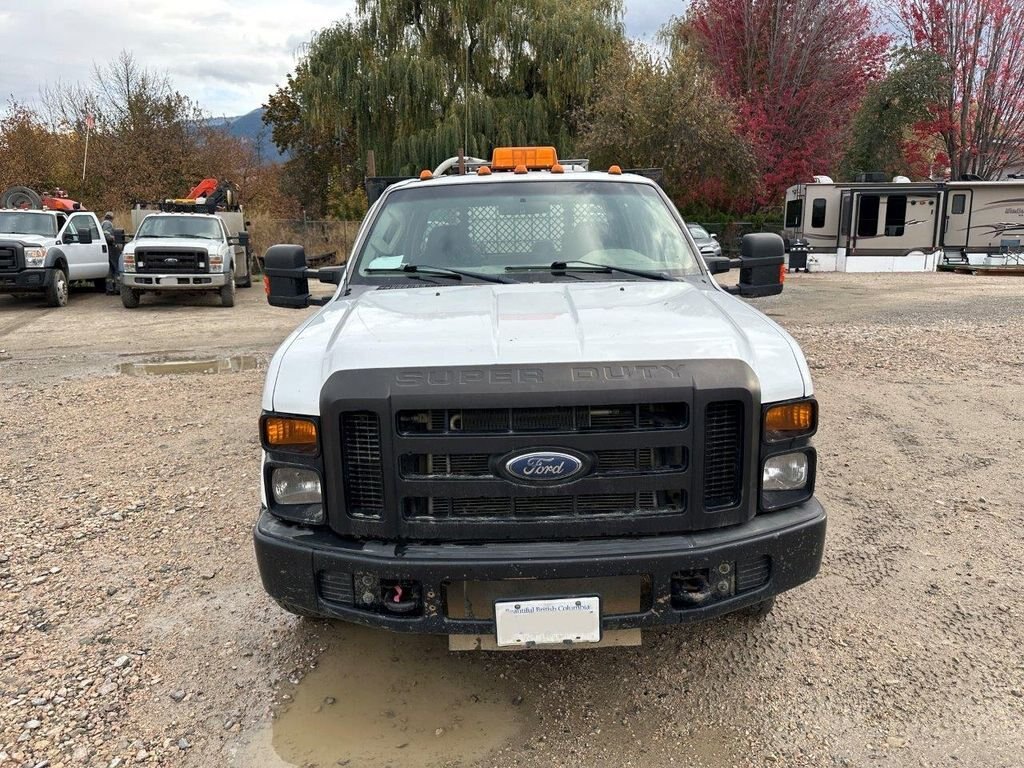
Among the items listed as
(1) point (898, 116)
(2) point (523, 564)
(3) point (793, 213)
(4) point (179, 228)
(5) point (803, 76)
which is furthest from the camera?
(5) point (803, 76)

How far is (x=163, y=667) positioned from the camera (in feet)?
10.8

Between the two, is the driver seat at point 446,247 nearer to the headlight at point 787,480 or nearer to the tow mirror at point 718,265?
the tow mirror at point 718,265

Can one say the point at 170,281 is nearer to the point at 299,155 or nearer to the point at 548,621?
the point at 548,621

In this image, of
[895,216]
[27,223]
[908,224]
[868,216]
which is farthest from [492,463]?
[908,224]

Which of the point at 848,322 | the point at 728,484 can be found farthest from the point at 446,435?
the point at 848,322

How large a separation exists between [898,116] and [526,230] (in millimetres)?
28328

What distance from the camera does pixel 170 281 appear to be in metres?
15.4

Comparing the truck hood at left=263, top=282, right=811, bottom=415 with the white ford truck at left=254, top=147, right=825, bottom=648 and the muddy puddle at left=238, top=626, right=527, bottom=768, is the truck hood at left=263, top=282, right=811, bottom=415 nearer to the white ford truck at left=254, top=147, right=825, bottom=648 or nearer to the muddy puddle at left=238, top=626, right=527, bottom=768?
the white ford truck at left=254, top=147, right=825, bottom=648

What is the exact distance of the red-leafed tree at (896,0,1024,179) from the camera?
26.8m

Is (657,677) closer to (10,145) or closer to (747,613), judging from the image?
(747,613)

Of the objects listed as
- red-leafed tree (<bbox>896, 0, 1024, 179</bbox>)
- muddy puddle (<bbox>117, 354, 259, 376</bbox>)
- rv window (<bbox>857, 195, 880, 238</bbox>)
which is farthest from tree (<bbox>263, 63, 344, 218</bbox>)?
muddy puddle (<bbox>117, 354, 259, 376</bbox>)

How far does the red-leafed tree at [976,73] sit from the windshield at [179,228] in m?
24.5

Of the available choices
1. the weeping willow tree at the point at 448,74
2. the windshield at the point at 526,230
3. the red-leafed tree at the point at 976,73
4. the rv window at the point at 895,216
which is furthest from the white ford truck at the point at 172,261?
the red-leafed tree at the point at 976,73

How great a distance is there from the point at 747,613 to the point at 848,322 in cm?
1056
